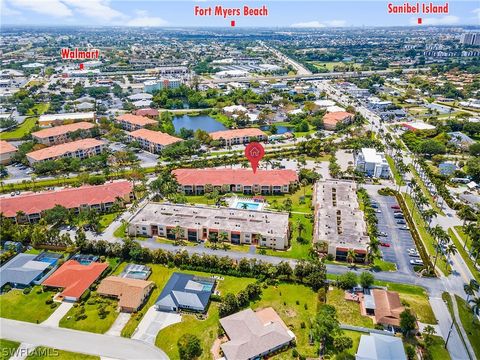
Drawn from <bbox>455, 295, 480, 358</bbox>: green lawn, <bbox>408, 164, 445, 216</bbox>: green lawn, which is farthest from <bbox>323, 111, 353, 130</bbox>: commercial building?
<bbox>455, 295, 480, 358</bbox>: green lawn

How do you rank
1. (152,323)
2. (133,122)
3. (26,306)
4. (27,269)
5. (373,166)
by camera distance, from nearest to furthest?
(152,323), (26,306), (27,269), (373,166), (133,122)

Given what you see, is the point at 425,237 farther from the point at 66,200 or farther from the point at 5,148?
the point at 5,148

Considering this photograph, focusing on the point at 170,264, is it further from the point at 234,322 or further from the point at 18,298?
the point at 18,298

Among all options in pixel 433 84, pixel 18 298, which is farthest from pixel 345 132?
pixel 18 298

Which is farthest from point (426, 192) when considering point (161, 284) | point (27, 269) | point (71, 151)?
point (71, 151)

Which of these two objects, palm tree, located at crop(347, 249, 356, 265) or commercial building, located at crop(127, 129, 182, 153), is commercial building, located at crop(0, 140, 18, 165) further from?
palm tree, located at crop(347, 249, 356, 265)

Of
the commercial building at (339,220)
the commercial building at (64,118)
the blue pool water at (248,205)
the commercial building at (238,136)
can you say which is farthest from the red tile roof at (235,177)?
the commercial building at (64,118)
